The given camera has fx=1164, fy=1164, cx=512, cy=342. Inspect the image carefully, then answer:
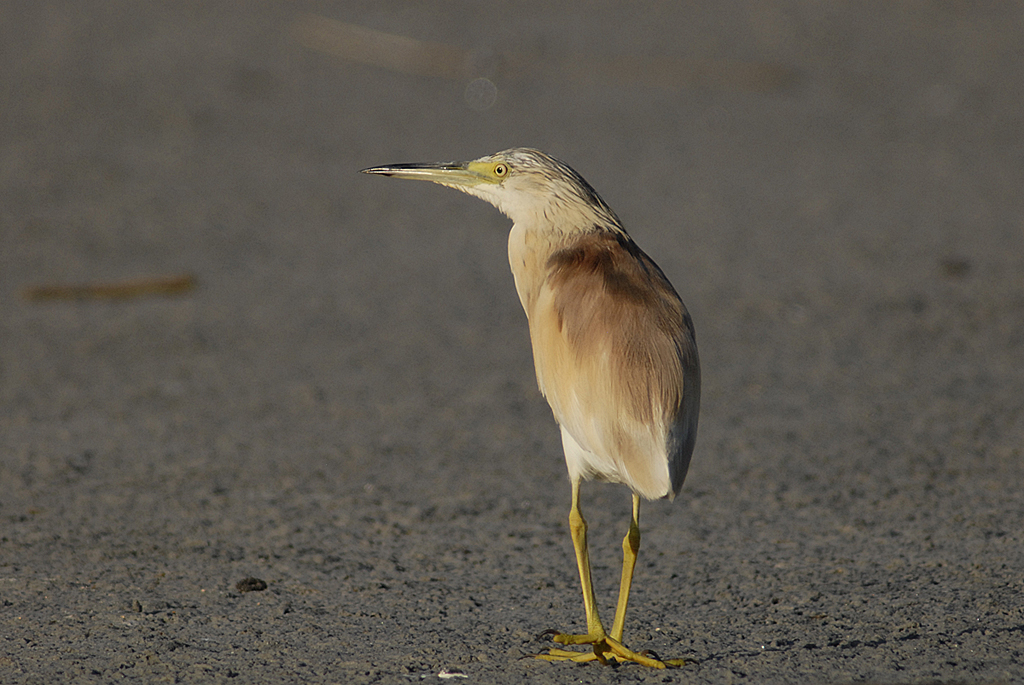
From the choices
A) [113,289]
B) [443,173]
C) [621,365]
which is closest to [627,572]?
[621,365]

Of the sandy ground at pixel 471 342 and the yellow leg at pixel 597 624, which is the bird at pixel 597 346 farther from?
the sandy ground at pixel 471 342


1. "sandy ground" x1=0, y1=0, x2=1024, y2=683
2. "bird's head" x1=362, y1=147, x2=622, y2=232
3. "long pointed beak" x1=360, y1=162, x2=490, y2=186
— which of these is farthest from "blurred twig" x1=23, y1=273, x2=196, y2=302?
"bird's head" x1=362, y1=147, x2=622, y2=232

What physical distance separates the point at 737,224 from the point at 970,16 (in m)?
6.45

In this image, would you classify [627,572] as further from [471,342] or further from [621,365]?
[471,342]

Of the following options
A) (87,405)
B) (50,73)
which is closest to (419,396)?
(87,405)

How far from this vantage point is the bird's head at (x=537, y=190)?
3934 mm

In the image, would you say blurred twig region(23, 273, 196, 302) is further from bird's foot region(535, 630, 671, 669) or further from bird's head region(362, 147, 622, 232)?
bird's foot region(535, 630, 671, 669)

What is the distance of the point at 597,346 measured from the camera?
350cm

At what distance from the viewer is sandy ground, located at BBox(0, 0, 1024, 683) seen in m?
3.98

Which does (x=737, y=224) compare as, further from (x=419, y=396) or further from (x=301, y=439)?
(x=301, y=439)

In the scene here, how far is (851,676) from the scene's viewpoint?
3.48m

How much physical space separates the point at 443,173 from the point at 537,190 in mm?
375

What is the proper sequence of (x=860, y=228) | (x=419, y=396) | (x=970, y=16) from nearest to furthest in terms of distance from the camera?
1. (x=419, y=396)
2. (x=860, y=228)
3. (x=970, y=16)

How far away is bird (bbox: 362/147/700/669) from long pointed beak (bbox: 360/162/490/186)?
0.05ft
